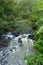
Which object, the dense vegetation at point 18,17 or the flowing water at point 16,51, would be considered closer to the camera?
the flowing water at point 16,51

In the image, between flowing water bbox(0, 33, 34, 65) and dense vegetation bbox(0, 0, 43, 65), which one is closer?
flowing water bbox(0, 33, 34, 65)

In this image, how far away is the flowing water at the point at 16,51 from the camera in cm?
945

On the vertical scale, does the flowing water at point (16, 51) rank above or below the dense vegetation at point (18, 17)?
below

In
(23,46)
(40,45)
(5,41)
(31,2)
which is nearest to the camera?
(40,45)

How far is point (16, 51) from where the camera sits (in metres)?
10.8

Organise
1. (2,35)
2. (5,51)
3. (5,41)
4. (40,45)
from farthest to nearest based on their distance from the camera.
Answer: (2,35)
(5,41)
(5,51)
(40,45)

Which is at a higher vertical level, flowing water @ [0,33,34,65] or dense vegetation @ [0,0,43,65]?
dense vegetation @ [0,0,43,65]

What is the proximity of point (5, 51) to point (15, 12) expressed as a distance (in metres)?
5.64

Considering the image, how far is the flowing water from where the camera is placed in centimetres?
945

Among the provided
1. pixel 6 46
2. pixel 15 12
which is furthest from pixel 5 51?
pixel 15 12

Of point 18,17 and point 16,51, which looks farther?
point 18,17

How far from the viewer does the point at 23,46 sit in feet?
37.8

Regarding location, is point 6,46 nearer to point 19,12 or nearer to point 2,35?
point 2,35

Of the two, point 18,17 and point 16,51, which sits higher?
point 18,17
